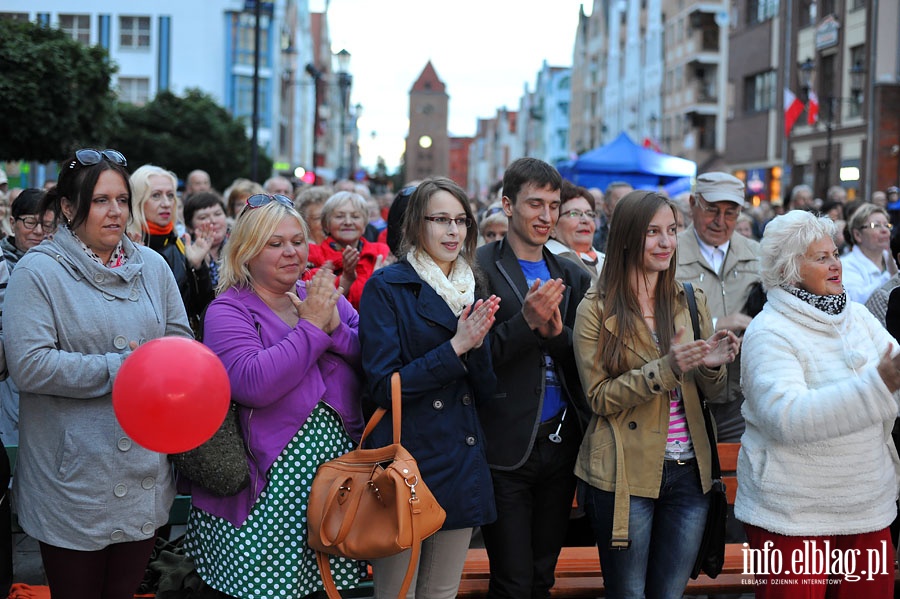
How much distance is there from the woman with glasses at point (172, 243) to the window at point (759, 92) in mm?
37871

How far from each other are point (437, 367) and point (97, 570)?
146cm

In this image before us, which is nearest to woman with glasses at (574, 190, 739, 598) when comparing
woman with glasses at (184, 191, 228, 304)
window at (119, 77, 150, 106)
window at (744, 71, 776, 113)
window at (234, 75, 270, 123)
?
woman with glasses at (184, 191, 228, 304)

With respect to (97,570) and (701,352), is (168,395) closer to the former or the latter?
(97,570)

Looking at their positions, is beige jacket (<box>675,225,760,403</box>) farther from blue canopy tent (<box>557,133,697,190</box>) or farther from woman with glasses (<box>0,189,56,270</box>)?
blue canopy tent (<box>557,133,697,190</box>)

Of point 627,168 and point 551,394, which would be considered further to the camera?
point 627,168

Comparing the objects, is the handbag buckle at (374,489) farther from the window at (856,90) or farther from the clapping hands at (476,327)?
the window at (856,90)

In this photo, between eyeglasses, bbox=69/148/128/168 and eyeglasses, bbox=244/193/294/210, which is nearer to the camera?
eyeglasses, bbox=69/148/128/168

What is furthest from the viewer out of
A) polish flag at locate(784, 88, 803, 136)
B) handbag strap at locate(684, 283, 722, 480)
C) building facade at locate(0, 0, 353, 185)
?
building facade at locate(0, 0, 353, 185)

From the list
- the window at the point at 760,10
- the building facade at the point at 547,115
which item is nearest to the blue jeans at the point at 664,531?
the window at the point at 760,10

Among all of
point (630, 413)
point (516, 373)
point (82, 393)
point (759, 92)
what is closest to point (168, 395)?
point (82, 393)

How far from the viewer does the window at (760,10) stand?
40.2 m

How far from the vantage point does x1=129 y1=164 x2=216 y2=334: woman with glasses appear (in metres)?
6.60

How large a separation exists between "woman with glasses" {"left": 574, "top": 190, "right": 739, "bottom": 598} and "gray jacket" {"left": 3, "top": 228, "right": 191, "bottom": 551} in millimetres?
1814

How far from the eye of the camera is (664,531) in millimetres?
4258
